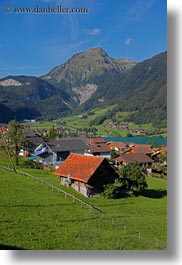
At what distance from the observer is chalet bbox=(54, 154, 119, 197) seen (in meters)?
7.66

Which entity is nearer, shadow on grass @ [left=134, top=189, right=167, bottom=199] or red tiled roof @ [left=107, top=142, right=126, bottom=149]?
shadow on grass @ [left=134, top=189, right=167, bottom=199]

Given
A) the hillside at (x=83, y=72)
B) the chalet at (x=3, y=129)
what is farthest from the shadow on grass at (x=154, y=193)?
the chalet at (x=3, y=129)

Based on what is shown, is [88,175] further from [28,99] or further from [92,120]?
[28,99]

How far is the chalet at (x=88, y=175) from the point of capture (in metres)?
7.66

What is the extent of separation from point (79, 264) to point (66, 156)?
2.18m

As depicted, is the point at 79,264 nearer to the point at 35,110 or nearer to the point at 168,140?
the point at 168,140

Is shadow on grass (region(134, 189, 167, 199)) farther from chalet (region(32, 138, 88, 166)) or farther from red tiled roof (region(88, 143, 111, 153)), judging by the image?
chalet (region(32, 138, 88, 166))

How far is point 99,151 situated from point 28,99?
1800mm

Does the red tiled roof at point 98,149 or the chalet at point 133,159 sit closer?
the red tiled roof at point 98,149

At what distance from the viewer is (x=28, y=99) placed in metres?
6.54

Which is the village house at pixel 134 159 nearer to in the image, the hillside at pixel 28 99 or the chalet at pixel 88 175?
the chalet at pixel 88 175

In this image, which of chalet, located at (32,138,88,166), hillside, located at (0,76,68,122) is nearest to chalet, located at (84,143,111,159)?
chalet, located at (32,138,88,166)

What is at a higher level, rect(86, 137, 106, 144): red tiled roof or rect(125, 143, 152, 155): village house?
rect(86, 137, 106, 144): red tiled roof

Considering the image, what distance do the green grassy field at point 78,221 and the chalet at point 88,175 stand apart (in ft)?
1.82
